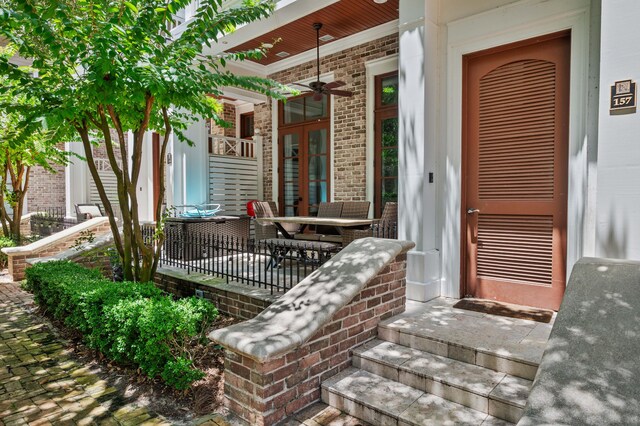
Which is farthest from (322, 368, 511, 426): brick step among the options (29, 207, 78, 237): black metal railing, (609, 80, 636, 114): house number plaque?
(29, 207, 78, 237): black metal railing

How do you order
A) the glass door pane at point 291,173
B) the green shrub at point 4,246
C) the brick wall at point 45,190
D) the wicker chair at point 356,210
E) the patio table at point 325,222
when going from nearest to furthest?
the patio table at point 325,222
the wicker chair at point 356,210
the green shrub at point 4,246
the glass door pane at point 291,173
the brick wall at point 45,190

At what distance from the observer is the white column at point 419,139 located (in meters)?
4.16

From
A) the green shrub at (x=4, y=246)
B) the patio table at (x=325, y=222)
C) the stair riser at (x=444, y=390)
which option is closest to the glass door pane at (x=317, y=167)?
the patio table at (x=325, y=222)

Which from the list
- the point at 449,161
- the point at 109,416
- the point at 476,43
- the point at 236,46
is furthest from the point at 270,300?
the point at 236,46

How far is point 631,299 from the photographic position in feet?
7.23

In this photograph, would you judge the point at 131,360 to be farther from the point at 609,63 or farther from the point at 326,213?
the point at 609,63

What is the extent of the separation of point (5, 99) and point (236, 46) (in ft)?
12.0

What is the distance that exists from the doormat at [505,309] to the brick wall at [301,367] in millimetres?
1090

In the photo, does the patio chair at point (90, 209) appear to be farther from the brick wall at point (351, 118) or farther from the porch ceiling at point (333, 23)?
the brick wall at point (351, 118)

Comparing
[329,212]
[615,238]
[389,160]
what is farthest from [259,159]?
[615,238]

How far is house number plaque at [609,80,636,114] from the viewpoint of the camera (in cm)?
273

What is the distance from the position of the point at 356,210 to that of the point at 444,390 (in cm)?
377

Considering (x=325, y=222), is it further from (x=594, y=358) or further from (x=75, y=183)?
(x=75, y=183)

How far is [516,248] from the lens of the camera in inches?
160
